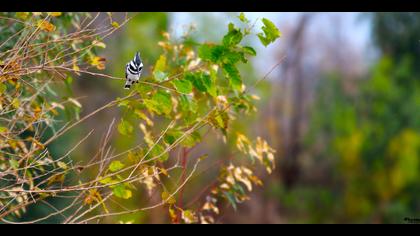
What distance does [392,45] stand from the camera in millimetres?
10320

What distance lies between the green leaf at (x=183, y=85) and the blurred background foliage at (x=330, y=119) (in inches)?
223

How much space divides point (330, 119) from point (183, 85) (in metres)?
9.84

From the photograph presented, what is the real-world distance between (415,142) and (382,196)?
3.99 feet

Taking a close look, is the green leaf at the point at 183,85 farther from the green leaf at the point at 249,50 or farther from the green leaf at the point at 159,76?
the green leaf at the point at 249,50

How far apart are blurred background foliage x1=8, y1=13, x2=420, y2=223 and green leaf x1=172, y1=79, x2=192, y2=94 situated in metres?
5.67

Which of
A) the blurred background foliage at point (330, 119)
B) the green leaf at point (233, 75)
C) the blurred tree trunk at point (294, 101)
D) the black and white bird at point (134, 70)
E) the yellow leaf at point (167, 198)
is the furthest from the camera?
the blurred tree trunk at point (294, 101)

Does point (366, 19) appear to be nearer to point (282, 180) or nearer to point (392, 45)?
point (392, 45)

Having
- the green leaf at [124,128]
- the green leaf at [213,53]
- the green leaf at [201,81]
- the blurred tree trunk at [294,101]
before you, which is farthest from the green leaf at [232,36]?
the blurred tree trunk at [294,101]

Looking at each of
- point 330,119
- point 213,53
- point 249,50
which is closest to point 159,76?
point 213,53

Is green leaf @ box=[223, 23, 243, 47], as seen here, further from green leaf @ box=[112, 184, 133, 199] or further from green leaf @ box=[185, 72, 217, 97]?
green leaf @ box=[112, 184, 133, 199]

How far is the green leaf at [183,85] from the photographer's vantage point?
1922 mm

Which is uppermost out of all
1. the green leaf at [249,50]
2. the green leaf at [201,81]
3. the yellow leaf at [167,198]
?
the green leaf at [249,50]
